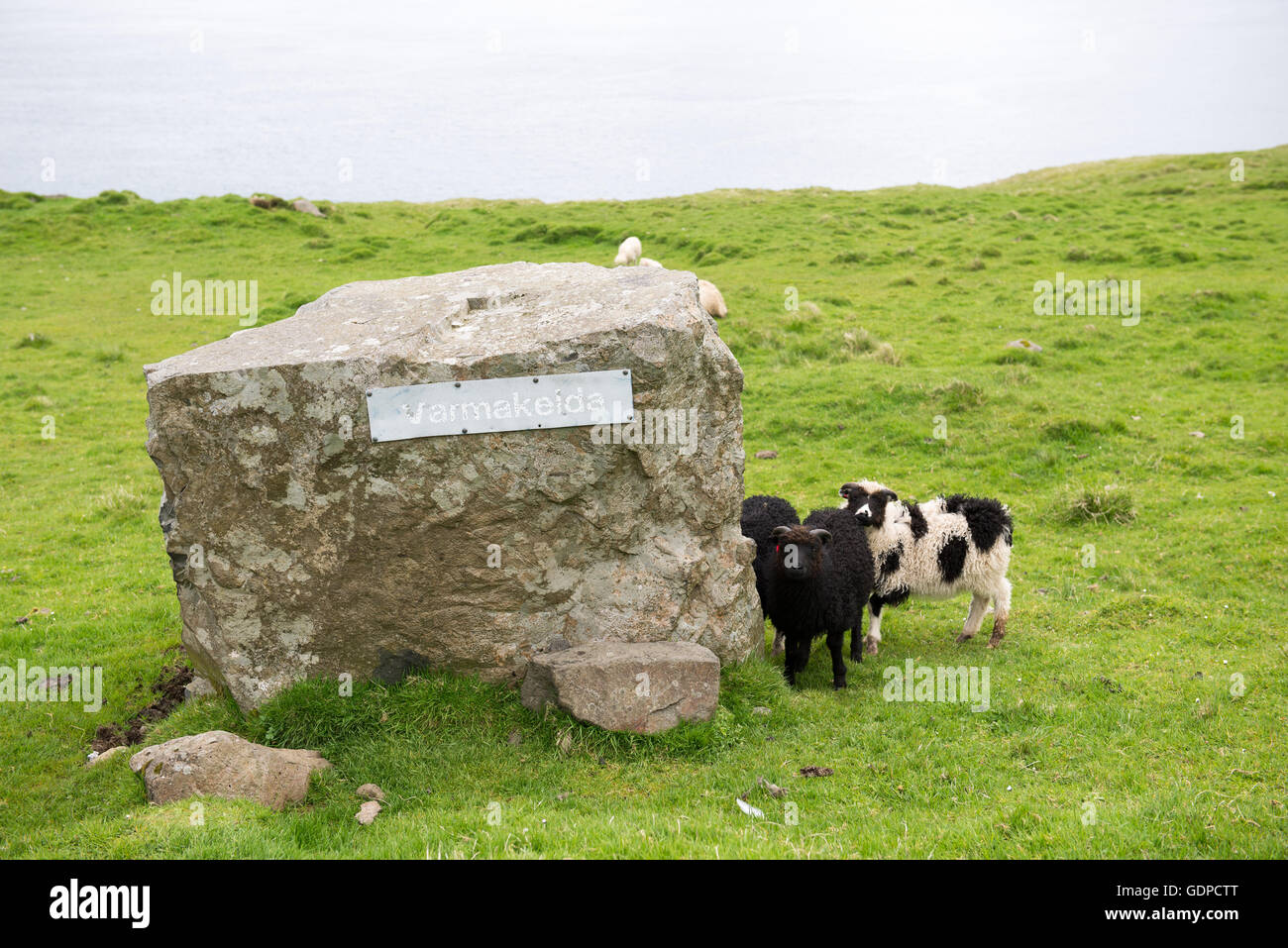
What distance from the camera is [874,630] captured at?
12.1 metres

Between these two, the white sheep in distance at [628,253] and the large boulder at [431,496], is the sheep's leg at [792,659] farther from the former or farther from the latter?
the white sheep in distance at [628,253]

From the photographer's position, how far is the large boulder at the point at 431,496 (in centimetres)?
884

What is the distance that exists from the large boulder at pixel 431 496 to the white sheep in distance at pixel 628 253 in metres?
22.7

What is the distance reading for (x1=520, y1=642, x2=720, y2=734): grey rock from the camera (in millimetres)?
8883

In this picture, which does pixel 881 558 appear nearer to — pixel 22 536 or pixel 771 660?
pixel 771 660

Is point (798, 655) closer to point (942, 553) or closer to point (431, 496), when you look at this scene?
point (942, 553)

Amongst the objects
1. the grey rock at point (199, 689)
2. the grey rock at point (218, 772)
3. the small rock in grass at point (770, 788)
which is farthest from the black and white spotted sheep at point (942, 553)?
the grey rock at point (199, 689)

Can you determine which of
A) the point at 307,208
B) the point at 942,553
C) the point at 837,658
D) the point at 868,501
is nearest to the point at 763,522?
the point at 868,501

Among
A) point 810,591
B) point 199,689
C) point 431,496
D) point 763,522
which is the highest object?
point 431,496

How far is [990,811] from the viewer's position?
7418mm

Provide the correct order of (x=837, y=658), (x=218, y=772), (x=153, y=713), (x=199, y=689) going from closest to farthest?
(x=218, y=772), (x=199, y=689), (x=153, y=713), (x=837, y=658)

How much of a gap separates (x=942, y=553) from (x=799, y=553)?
2.44m

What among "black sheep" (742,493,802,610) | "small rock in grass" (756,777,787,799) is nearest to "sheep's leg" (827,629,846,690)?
"black sheep" (742,493,802,610)

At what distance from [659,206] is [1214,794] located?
39.7m
